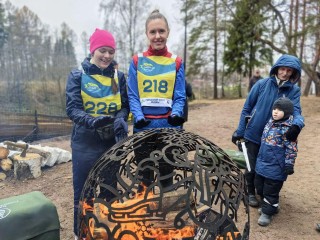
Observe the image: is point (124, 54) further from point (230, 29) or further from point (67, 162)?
point (67, 162)

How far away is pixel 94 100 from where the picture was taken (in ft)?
7.60

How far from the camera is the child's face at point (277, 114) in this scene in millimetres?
2751

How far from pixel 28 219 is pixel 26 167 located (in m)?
2.81

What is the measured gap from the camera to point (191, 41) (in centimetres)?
2109

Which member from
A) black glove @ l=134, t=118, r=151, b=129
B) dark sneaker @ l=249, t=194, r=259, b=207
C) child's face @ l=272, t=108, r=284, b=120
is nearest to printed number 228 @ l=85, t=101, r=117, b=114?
black glove @ l=134, t=118, r=151, b=129

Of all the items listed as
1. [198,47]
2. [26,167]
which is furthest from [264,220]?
[198,47]

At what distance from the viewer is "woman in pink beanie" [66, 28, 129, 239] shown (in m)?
2.28

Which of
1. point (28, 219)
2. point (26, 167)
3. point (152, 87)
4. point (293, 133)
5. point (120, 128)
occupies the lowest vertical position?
point (26, 167)

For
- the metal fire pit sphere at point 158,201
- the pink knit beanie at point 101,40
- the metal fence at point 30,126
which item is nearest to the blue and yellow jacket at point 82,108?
the pink knit beanie at point 101,40

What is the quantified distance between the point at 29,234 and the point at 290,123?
235 centimetres

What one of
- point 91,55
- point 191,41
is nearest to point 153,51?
point 91,55

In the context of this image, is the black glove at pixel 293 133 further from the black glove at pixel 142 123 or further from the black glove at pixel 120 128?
the black glove at pixel 120 128

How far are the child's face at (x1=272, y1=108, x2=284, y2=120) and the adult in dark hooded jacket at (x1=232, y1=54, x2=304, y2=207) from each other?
125 millimetres

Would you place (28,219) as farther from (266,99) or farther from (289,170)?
(266,99)
